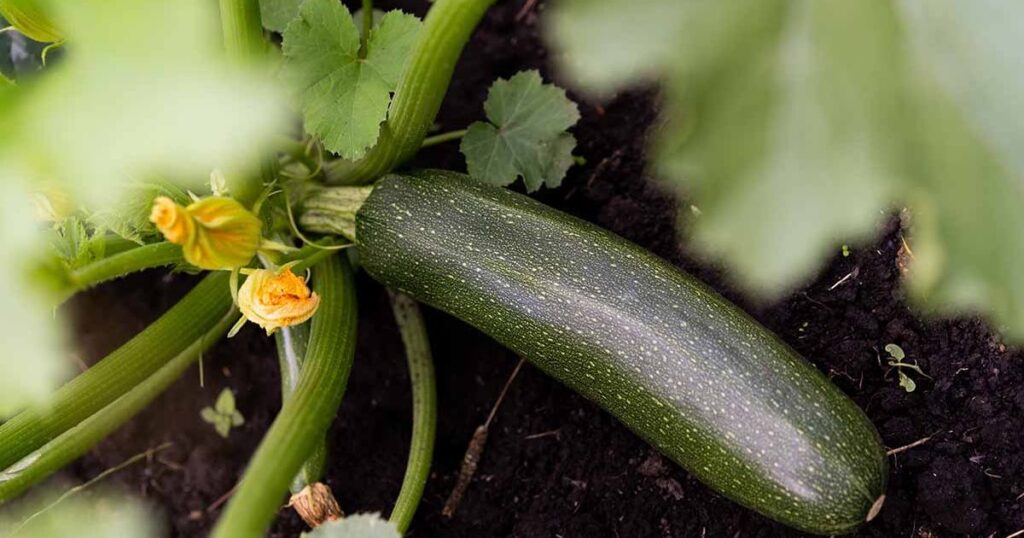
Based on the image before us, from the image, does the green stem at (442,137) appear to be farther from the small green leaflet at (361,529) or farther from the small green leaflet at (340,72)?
the small green leaflet at (361,529)

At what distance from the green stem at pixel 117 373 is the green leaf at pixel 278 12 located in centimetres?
52

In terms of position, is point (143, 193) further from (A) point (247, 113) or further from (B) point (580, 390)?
(B) point (580, 390)

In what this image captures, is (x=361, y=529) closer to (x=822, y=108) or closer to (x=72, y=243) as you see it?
(x=72, y=243)

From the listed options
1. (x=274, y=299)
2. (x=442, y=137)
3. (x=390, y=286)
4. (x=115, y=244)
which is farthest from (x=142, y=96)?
(x=442, y=137)

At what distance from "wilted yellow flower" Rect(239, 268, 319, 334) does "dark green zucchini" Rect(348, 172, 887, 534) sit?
28cm

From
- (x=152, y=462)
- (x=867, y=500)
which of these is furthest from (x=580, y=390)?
(x=152, y=462)

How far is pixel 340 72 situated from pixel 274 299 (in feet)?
1.45

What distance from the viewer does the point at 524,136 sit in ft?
6.66

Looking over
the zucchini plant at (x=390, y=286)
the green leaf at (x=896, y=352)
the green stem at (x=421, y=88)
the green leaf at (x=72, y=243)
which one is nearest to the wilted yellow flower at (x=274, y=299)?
the zucchini plant at (x=390, y=286)

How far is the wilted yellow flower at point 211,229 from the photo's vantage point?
131 cm

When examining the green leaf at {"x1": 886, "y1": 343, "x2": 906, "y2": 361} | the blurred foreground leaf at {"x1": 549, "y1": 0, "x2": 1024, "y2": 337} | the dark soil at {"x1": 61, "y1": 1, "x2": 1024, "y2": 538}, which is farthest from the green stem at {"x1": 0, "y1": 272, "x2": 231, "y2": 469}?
the green leaf at {"x1": 886, "y1": 343, "x2": 906, "y2": 361}

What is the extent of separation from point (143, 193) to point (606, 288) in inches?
31.4

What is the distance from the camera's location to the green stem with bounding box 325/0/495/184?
1538 mm

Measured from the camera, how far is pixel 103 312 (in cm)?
253
